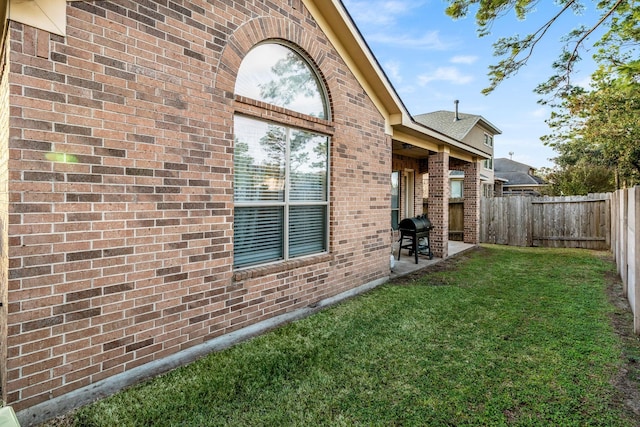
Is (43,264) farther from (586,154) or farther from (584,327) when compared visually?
(586,154)

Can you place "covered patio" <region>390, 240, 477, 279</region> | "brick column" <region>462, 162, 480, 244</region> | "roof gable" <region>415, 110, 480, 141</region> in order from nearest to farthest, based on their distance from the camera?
1. "covered patio" <region>390, 240, 477, 279</region>
2. "brick column" <region>462, 162, 480, 244</region>
3. "roof gable" <region>415, 110, 480, 141</region>

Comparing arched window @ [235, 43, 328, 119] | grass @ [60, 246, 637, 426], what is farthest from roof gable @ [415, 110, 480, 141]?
grass @ [60, 246, 637, 426]

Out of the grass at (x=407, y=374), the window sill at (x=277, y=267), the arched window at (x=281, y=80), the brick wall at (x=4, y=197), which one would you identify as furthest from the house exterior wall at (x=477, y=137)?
the brick wall at (x=4, y=197)

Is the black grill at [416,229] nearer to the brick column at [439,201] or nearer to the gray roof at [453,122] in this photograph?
the brick column at [439,201]

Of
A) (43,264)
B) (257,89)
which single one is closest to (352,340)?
(43,264)

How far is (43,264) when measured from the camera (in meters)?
2.49

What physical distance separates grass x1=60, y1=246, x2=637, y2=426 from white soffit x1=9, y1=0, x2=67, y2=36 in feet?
10.0

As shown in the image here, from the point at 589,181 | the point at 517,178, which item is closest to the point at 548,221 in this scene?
the point at 589,181

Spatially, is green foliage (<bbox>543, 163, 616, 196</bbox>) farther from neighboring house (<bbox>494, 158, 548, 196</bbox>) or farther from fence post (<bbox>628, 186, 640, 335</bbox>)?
fence post (<bbox>628, 186, 640, 335</bbox>)

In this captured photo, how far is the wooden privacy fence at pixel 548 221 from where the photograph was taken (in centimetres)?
1126

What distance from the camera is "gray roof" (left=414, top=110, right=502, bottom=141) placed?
20661 millimetres

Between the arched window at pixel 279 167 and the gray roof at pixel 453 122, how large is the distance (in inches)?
660

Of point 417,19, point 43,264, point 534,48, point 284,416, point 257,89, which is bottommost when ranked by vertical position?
point 284,416

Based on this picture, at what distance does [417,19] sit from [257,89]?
327 inches
